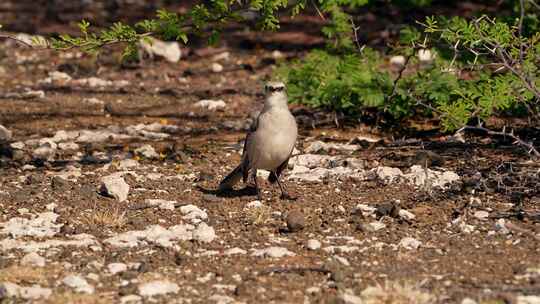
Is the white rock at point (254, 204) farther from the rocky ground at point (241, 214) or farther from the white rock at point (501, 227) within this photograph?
the white rock at point (501, 227)

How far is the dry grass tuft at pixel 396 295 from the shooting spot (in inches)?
237

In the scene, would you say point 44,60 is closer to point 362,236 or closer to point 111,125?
point 111,125

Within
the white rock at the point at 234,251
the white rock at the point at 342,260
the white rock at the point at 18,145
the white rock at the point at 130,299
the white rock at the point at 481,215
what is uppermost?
the white rock at the point at 481,215

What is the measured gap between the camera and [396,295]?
607 cm

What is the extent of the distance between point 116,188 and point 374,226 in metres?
2.44

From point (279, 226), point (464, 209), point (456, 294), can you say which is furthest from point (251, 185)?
point (456, 294)

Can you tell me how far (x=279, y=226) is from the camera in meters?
7.88

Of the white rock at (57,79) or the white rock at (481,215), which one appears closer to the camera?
the white rock at (481,215)

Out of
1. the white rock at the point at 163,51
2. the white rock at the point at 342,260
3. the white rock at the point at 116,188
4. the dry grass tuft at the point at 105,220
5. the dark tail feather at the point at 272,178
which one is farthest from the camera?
the white rock at the point at 163,51

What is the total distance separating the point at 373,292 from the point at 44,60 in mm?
10537

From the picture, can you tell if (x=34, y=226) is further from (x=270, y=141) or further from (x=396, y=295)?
(x=396, y=295)

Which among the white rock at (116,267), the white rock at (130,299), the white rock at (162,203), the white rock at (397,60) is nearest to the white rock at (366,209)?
the white rock at (162,203)

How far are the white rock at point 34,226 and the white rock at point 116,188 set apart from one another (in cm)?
67

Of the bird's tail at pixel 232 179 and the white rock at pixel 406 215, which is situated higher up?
the white rock at pixel 406 215
